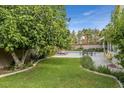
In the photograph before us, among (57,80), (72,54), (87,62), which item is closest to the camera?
(57,80)

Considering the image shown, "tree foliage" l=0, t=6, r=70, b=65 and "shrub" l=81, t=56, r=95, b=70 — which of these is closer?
"tree foliage" l=0, t=6, r=70, b=65

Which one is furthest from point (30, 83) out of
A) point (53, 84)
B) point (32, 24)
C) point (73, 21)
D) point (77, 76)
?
point (73, 21)

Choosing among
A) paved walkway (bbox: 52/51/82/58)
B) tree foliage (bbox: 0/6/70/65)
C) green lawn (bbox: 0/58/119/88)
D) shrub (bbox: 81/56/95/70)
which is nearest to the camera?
green lawn (bbox: 0/58/119/88)

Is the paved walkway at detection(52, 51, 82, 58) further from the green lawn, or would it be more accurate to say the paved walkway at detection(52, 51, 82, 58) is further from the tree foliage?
the green lawn

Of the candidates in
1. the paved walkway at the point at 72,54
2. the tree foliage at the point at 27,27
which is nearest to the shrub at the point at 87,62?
the paved walkway at the point at 72,54

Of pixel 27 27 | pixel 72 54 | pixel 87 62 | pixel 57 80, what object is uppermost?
pixel 27 27

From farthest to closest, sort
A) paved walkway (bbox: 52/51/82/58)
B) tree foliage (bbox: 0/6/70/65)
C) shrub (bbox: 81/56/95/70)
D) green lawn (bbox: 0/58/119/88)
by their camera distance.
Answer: paved walkway (bbox: 52/51/82/58) < shrub (bbox: 81/56/95/70) < tree foliage (bbox: 0/6/70/65) < green lawn (bbox: 0/58/119/88)

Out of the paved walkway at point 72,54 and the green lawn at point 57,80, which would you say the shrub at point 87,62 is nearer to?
the paved walkway at point 72,54

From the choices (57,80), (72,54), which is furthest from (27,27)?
(72,54)

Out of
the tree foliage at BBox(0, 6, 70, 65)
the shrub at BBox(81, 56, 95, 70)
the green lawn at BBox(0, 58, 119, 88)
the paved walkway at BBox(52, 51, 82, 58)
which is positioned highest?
the tree foliage at BBox(0, 6, 70, 65)

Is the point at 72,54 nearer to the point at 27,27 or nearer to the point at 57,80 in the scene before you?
the point at 27,27

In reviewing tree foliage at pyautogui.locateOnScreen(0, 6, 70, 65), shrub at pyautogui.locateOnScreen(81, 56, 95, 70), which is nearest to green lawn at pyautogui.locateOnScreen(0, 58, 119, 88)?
tree foliage at pyautogui.locateOnScreen(0, 6, 70, 65)

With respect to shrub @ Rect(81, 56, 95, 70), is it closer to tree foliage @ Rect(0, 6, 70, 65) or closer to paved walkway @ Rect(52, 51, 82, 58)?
paved walkway @ Rect(52, 51, 82, 58)

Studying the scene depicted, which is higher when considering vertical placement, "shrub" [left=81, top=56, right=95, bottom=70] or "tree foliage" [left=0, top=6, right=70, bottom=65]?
"tree foliage" [left=0, top=6, right=70, bottom=65]
